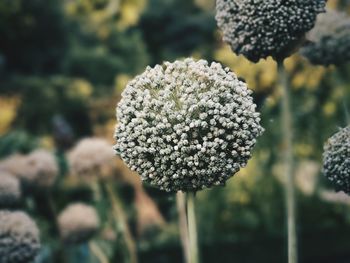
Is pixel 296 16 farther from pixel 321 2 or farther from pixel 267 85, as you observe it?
pixel 267 85

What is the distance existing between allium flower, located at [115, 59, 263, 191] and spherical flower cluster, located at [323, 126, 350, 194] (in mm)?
246

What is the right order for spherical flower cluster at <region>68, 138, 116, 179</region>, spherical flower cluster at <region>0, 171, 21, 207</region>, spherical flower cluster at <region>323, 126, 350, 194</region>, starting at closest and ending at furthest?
1. spherical flower cluster at <region>323, 126, 350, 194</region>
2. spherical flower cluster at <region>0, 171, 21, 207</region>
3. spherical flower cluster at <region>68, 138, 116, 179</region>

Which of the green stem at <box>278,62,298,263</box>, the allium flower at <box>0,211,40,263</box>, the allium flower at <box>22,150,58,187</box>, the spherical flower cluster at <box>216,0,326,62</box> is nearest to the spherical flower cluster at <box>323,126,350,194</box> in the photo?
the green stem at <box>278,62,298,263</box>

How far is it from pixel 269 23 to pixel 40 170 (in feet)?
5.43

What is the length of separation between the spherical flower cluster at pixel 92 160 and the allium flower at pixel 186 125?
1.84m

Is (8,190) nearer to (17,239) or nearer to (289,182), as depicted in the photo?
(17,239)

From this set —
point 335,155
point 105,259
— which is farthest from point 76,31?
point 335,155

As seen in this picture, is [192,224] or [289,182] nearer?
[192,224]

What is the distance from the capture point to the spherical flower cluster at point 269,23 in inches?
61.4

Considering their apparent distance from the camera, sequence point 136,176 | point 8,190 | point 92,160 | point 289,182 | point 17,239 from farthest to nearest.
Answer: point 136,176 < point 92,160 < point 8,190 < point 17,239 < point 289,182

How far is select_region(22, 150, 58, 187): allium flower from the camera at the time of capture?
288 cm

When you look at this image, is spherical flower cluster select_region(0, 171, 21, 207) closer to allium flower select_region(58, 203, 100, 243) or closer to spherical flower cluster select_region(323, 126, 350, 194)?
allium flower select_region(58, 203, 100, 243)

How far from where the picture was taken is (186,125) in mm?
1291

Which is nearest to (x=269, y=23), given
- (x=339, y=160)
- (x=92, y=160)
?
(x=339, y=160)
